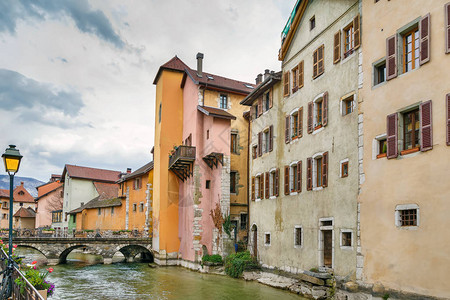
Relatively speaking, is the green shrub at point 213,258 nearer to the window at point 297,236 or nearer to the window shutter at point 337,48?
the window at point 297,236

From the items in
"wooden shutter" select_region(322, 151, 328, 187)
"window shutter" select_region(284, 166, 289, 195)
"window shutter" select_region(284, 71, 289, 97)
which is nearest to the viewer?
"wooden shutter" select_region(322, 151, 328, 187)

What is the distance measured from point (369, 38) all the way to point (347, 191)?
228 inches

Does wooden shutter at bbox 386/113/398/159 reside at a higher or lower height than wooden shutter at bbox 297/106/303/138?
lower

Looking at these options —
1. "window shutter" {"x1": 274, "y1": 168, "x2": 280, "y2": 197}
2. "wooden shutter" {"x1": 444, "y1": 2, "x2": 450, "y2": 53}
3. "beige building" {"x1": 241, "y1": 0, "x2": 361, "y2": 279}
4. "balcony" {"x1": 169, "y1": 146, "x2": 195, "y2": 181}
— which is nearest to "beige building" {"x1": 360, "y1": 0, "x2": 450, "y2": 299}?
"wooden shutter" {"x1": 444, "y1": 2, "x2": 450, "y2": 53}

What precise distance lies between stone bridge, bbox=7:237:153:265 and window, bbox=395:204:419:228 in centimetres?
2540

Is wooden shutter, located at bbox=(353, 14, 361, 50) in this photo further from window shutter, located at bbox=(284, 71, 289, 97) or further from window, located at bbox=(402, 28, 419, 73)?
window shutter, located at bbox=(284, 71, 289, 97)

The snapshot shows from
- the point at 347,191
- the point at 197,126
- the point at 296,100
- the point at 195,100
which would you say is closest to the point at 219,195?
the point at 197,126

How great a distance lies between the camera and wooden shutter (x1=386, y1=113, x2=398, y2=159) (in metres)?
13.8

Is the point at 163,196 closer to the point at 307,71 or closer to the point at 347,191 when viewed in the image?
the point at 307,71

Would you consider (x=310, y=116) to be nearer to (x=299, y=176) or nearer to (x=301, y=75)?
(x=301, y=75)

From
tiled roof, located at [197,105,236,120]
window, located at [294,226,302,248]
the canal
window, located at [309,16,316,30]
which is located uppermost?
window, located at [309,16,316,30]

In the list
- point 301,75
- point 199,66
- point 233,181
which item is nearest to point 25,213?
point 199,66

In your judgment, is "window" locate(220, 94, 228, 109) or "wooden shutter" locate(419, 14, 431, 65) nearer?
"wooden shutter" locate(419, 14, 431, 65)

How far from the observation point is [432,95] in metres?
12.6
